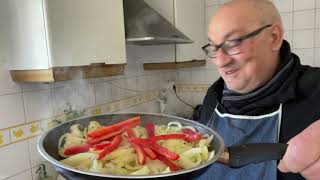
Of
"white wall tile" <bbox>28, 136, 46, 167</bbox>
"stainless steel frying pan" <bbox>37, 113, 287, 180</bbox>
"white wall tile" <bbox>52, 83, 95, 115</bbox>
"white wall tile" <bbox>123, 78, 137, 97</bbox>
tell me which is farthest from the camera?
"white wall tile" <bbox>123, 78, 137, 97</bbox>

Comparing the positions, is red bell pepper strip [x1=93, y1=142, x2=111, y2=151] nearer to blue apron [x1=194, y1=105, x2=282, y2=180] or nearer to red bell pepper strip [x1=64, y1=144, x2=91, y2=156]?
red bell pepper strip [x1=64, y1=144, x2=91, y2=156]

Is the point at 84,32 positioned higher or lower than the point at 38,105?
higher

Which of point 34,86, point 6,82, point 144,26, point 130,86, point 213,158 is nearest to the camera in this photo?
point 213,158

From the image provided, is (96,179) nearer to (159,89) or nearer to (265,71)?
(265,71)

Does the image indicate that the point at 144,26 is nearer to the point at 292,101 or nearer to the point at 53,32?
the point at 53,32

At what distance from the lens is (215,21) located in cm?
96

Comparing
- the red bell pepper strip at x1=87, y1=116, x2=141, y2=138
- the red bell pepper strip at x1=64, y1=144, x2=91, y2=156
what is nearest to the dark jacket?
the red bell pepper strip at x1=87, y1=116, x2=141, y2=138

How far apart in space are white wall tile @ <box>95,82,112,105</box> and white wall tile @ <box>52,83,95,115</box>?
0.04 metres

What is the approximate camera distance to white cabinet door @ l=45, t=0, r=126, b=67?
896mm

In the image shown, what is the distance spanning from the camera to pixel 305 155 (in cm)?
47

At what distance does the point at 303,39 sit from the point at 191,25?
74 cm

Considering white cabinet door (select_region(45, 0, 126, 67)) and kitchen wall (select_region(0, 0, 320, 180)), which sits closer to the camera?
white cabinet door (select_region(45, 0, 126, 67))

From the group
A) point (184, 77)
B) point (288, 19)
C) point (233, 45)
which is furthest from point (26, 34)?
point (288, 19)

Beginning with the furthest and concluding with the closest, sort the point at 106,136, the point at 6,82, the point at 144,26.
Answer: the point at 144,26, the point at 6,82, the point at 106,136
